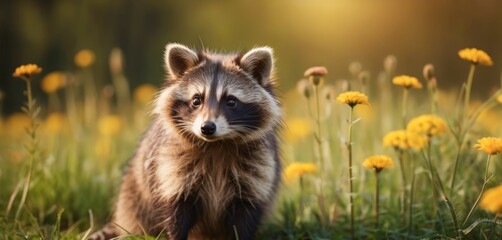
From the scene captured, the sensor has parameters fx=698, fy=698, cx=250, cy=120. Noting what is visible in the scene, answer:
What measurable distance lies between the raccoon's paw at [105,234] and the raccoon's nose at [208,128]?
3.95 feet

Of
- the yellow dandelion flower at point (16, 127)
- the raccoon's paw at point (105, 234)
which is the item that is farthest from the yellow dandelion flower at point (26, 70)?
the yellow dandelion flower at point (16, 127)

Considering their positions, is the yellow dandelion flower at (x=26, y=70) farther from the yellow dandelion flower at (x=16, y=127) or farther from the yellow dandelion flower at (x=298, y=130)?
the yellow dandelion flower at (x=16, y=127)

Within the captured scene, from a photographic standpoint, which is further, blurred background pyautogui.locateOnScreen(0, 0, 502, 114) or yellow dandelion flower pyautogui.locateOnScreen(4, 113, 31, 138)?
blurred background pyautogui.locateOnScreen(0, 0, 502, 114)

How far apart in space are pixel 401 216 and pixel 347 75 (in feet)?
18.7

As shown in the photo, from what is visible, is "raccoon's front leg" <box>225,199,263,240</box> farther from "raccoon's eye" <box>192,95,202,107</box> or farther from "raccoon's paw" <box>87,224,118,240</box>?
"raccoon's paw" <box>87,224,118,240</box>

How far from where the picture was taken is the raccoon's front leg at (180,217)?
155 inches

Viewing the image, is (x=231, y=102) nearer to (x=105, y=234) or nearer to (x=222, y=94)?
(x=222, y=94)

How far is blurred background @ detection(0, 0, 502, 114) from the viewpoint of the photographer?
989 centimetres

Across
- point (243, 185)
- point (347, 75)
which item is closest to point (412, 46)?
point (347, 75)

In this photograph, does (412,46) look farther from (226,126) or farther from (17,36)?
(226,126)

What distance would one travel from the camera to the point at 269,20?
10672mm

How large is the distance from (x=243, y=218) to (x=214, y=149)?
433 mm

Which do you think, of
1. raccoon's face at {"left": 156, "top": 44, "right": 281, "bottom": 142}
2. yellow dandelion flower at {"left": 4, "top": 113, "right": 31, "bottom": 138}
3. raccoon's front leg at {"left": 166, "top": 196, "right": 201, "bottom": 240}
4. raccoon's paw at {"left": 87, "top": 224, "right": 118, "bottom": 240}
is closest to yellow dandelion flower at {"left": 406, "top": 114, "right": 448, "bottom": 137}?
raccoon's face at {"left": 156, "top": 44, "right": 281, "bottom": 142}

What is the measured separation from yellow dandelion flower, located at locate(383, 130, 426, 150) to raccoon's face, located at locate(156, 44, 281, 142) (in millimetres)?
660
